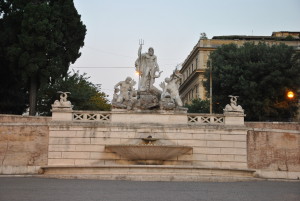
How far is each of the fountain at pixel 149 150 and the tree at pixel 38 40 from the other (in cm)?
1033

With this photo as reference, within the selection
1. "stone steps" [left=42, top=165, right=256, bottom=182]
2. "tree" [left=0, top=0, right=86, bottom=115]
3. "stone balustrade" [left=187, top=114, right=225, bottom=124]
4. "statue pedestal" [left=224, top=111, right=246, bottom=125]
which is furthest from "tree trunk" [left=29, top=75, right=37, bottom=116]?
"statue pedestal" [left=224, top=111, right=246, bottom=125]

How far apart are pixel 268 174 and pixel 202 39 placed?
3169 cm

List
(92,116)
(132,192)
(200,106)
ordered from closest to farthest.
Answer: (132,192) → (92,116) → (200,106)

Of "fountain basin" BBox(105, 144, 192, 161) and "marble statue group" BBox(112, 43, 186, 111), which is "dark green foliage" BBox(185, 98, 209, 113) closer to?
"marble statue group" BBox(112, 43, 186, 111)

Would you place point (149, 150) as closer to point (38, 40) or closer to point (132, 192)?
point (132, 192)

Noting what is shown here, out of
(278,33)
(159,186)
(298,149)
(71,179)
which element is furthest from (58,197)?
(278,33)

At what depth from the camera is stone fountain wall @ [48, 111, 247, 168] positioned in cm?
2644

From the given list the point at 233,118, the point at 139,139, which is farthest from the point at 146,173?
the point at 233,118

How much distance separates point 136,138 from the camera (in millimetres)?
26609

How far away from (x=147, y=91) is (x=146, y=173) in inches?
292

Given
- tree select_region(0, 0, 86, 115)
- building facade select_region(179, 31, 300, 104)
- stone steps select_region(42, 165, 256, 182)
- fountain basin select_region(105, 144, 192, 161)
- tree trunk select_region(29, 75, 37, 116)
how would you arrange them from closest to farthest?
stone steps select_region(42, 165, 256, 182)
fountain basin select_region(105, 144, 192, 161)
tree select_region(0, 0, 86, 115)
tree trunk select_region(29, 75, 37, 116)
building facade select_region(179, 31, 300, 104)

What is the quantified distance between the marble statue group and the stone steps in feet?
16.9

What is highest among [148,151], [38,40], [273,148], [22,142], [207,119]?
[38,40]

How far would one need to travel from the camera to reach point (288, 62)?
4034 centimetres
